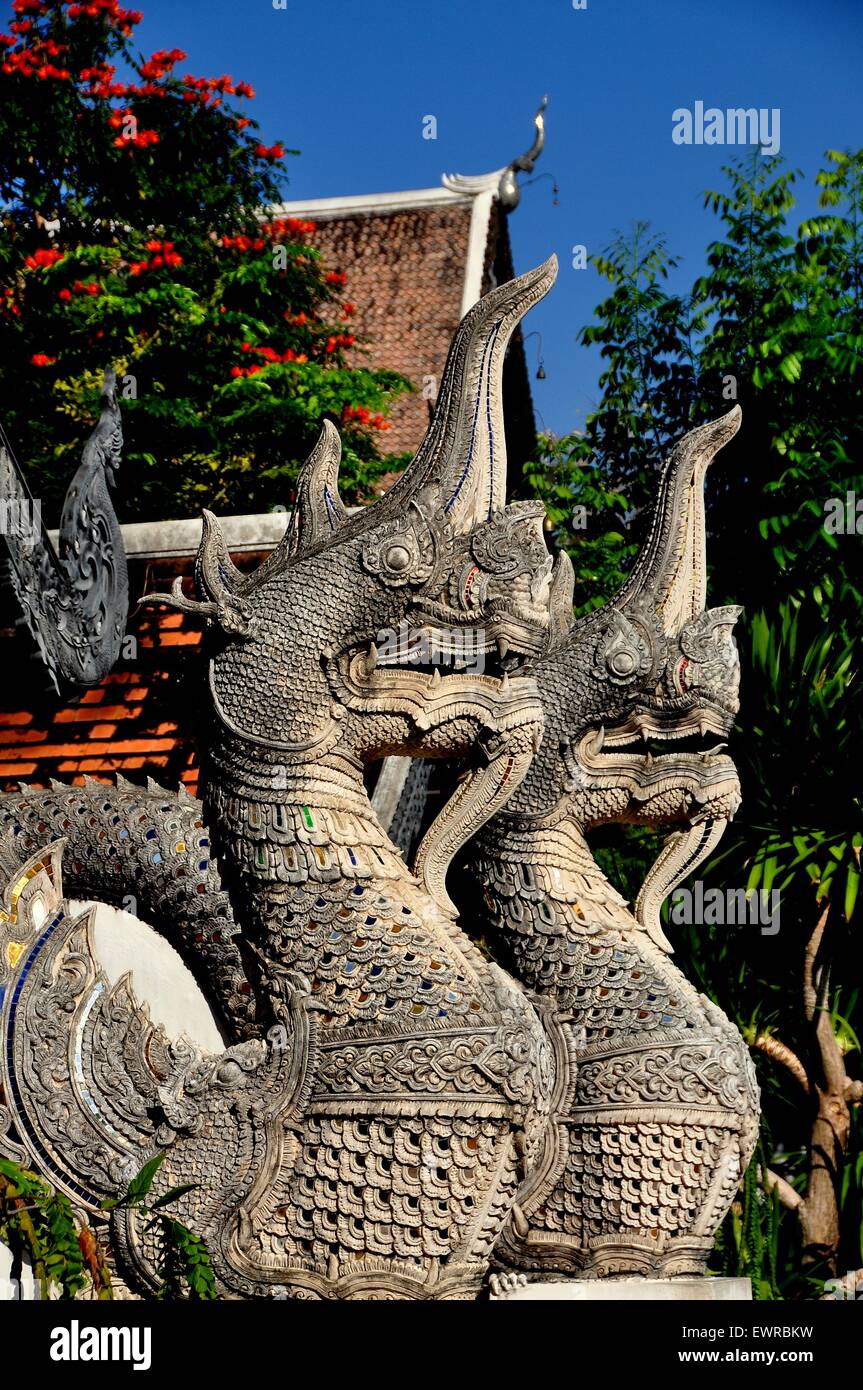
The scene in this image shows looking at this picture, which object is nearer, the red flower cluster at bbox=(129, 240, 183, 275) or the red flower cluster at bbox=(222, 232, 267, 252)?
the red flower cluster at bbox=(129, 240, 183, 275)

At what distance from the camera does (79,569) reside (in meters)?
6.09

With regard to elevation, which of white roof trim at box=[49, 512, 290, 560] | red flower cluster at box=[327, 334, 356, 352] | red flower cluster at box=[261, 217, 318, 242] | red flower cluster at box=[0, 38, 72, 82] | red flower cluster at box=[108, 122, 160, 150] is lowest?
white roof trim at box=[49, 512, 290, 560]

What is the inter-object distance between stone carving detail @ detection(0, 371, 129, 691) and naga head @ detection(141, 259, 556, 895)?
80cm

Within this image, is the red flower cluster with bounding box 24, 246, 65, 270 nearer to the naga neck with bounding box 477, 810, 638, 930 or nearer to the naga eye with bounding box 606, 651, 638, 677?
the naga eye with bounding box 606, 651, 638, 677

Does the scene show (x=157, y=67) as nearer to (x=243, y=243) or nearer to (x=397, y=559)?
(x=243, y=243)

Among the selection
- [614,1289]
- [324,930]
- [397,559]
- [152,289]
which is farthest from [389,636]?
[152,289]

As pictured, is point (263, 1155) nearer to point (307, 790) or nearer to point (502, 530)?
point (307, 790)

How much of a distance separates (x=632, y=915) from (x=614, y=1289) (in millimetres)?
1475

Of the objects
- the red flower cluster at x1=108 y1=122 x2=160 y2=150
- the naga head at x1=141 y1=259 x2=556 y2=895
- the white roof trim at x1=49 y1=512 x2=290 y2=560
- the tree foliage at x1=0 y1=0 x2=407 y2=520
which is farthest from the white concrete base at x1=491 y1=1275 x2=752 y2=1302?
the red flower cluster at x1=108 y1=122 x2=160 y2=150

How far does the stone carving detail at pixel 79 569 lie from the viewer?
559 cm

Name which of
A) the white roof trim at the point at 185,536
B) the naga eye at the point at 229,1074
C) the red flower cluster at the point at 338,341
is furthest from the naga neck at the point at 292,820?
the red flower cluster at the point at 338,341

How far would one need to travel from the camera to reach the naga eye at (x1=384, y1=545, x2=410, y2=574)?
193 inches

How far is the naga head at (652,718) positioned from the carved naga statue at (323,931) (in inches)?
42.1

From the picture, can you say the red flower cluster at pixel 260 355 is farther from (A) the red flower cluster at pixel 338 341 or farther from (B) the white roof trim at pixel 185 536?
(B) the white roof trim at pixel 185 536
